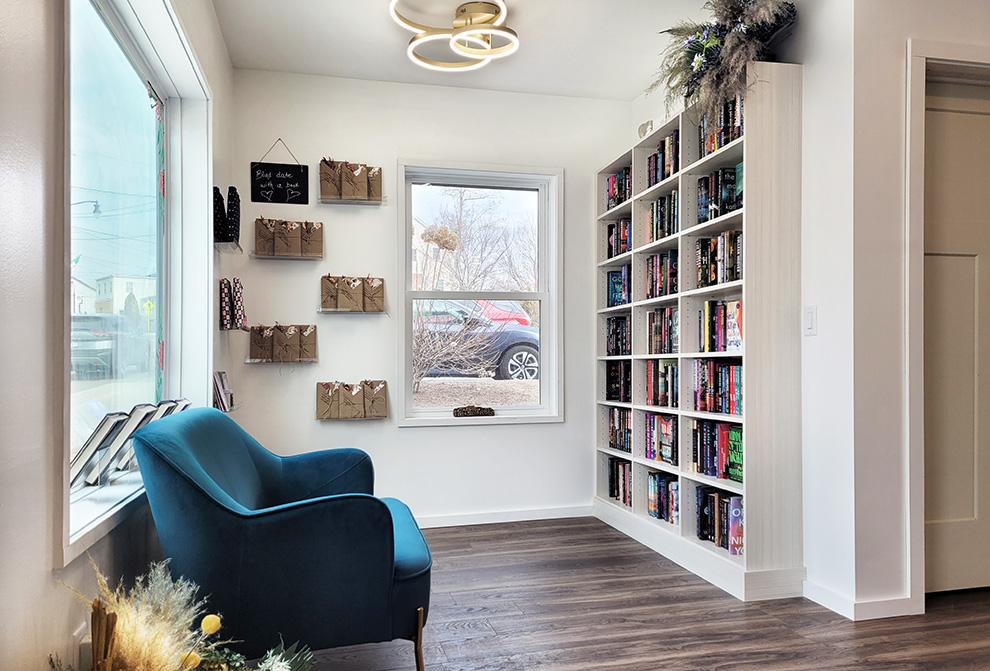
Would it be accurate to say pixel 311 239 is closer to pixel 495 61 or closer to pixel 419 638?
pixel 495 61

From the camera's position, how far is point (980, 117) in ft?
10.1

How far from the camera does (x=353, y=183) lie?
4254mm

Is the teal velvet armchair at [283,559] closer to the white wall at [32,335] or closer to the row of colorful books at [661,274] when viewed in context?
the white wall at [32,335]

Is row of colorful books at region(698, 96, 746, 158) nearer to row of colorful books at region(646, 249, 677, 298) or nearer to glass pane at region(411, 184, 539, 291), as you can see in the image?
row of colorful books at region(646, 249, 677, 298)

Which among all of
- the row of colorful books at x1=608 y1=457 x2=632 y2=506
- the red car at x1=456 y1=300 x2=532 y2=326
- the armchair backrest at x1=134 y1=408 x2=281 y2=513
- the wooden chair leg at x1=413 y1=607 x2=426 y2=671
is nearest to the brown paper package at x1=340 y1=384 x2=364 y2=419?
the red car at x1=456 y1=300 x2=532 y2=326

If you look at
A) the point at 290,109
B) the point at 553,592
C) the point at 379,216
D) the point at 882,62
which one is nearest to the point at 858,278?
the point at 882,62

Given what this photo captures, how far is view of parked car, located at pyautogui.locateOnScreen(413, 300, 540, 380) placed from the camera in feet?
14.9

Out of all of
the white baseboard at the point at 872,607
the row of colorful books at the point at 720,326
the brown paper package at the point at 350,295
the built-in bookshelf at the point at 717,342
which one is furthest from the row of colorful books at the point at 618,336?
the white baseboard at the point at 872,607

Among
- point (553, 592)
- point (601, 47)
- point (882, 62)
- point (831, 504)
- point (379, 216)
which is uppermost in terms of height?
point (601, 47)

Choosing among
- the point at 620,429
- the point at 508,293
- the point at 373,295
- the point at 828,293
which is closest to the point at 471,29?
the point at 373,295

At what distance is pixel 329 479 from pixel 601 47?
272cm

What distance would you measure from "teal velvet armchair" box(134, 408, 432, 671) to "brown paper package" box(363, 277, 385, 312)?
2.15m

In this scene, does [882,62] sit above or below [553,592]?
above

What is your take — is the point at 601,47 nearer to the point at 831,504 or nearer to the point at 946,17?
the point at 946,17
